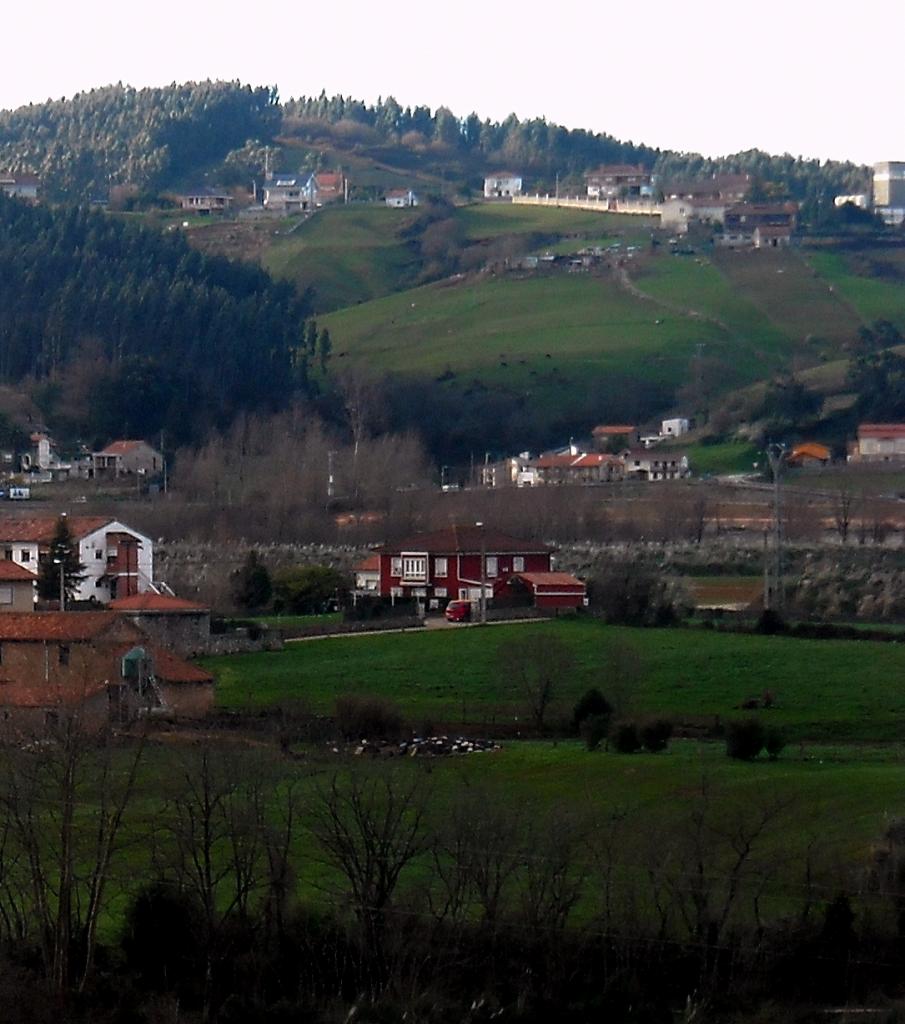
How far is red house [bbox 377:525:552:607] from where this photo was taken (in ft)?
151

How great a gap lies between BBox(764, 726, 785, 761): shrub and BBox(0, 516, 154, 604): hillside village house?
20.6 m

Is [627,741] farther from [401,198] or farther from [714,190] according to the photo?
[401,198]

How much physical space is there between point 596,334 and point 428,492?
3089 centimetres

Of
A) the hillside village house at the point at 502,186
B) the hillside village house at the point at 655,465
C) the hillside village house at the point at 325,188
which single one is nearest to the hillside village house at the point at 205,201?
the hillside village house at the point at 325,188

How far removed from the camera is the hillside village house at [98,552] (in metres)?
45.2

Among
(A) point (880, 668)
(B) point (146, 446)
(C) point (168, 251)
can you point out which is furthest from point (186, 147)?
(A) point (880, 668)

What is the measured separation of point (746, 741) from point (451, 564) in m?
21.0

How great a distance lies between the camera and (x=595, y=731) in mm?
27406

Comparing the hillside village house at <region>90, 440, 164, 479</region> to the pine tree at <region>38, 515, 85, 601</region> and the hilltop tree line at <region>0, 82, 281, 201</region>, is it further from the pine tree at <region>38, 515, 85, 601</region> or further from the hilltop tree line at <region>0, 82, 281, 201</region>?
the hilltop tree line at <region>0, 82, 281, 201</region>

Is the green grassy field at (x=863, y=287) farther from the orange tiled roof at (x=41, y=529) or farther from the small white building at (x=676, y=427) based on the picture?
the orange tiled roof at (x=41, y=529)

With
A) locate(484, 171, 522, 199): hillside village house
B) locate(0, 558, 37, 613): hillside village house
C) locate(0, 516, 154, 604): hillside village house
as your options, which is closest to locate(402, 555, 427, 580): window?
locate(0, 516, 154, 604): hillside village house

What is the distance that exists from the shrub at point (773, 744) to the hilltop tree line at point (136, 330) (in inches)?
2077

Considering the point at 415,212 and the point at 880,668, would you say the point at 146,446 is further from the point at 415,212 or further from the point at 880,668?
the point at 415,212

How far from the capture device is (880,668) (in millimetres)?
33250
